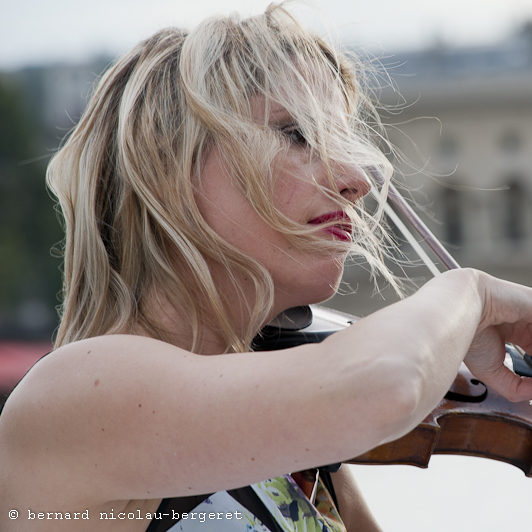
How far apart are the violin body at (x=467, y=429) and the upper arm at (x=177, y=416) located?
23.9 inches

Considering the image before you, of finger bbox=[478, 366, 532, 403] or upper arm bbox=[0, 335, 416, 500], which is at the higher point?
upper arm bbox=[0, 335, 416, 500]

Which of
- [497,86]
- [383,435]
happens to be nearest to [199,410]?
[383,435]

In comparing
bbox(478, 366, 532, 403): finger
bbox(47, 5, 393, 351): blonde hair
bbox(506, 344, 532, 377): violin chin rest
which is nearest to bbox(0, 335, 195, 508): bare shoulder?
bbox(47, 5, 393, 351): blonde hair

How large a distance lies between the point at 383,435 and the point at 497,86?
30.7 metres

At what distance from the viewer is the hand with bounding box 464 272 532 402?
4.34 ft

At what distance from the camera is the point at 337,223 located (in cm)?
142

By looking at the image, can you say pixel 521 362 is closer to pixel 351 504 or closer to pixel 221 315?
pixel 351 504

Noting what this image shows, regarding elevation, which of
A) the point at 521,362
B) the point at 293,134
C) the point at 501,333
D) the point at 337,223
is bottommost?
the point at 521,362

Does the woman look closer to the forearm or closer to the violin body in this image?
the forearm

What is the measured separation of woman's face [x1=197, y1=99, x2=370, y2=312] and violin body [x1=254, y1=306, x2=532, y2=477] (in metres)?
0.36

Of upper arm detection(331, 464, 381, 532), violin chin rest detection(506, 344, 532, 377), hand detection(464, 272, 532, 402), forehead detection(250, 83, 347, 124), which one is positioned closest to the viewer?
hand detection(464, 272, 532, 402)

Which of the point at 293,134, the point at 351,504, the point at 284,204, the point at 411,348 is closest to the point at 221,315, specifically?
the point at 284,204

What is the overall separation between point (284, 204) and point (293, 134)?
0.12 m

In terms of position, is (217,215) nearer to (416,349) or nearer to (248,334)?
(248,334)
